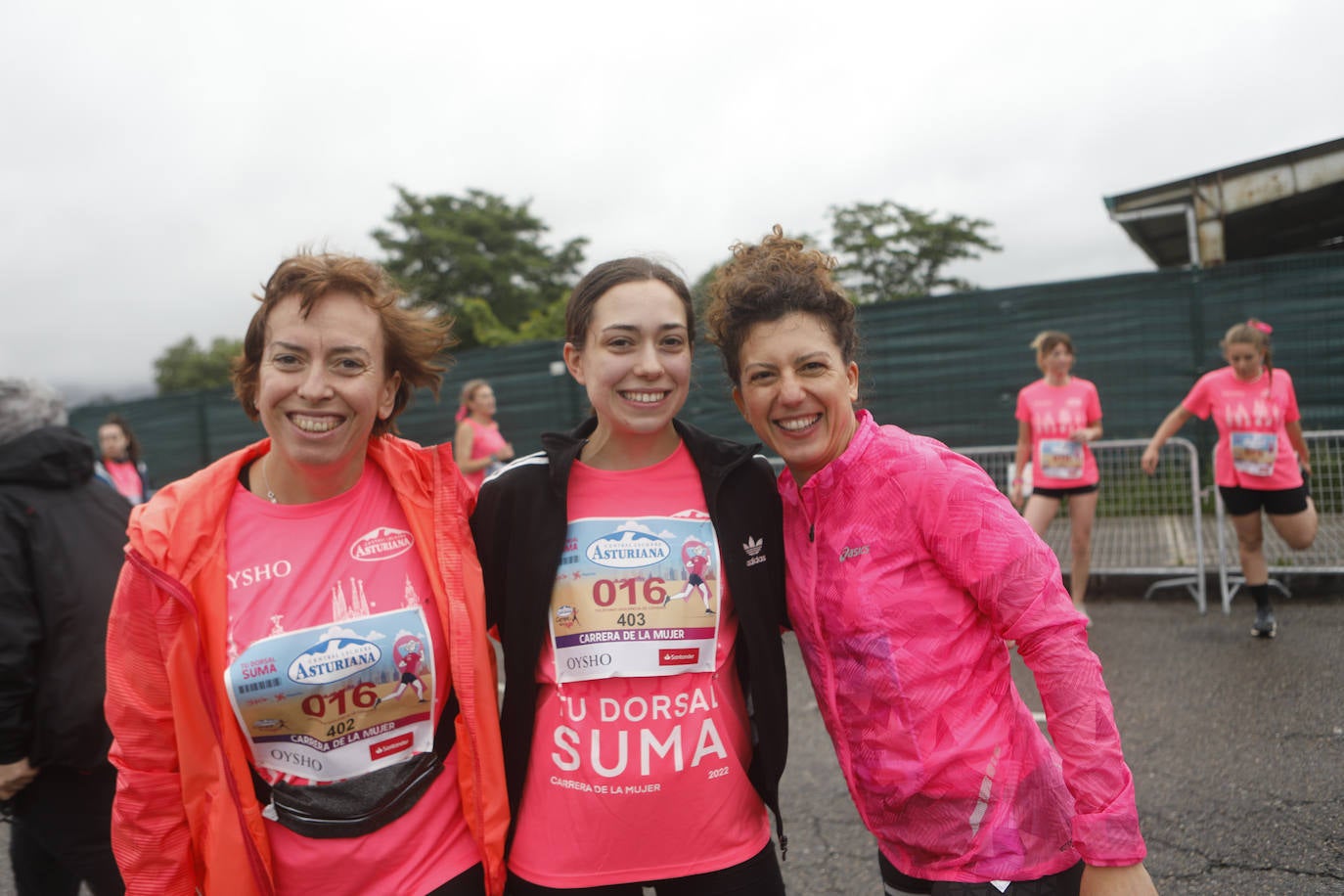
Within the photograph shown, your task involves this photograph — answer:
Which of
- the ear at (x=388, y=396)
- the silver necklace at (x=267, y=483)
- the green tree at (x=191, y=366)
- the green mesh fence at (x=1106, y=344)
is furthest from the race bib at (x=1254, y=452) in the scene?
the green tree at (x=191, y=366)

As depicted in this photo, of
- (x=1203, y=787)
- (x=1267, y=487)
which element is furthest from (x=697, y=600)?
(x=1267, y=487)

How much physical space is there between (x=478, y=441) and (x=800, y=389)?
20.5 feet

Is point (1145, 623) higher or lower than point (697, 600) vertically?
lower

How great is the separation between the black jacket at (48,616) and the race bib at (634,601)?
1.29 metres

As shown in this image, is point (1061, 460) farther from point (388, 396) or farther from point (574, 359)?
point (388, 396)

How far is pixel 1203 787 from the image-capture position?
11.0 feet

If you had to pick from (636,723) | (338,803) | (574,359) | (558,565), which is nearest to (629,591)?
(558,565)

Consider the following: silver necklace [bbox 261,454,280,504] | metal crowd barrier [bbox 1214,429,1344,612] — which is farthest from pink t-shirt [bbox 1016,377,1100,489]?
silver necklace [bbox 261,454,280,504]

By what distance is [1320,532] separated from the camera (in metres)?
6.05

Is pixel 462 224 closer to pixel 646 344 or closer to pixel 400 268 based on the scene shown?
pixel 400 268

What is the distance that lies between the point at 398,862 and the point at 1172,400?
26.6 ft

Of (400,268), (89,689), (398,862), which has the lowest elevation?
(398,862)

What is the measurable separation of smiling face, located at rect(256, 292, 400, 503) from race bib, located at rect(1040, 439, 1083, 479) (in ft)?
17.1

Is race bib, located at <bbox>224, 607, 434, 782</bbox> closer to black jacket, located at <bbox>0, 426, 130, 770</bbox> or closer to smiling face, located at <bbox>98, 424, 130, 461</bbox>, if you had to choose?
black jacket, located at <bbox>0, 426, 130, 770</bbox>
